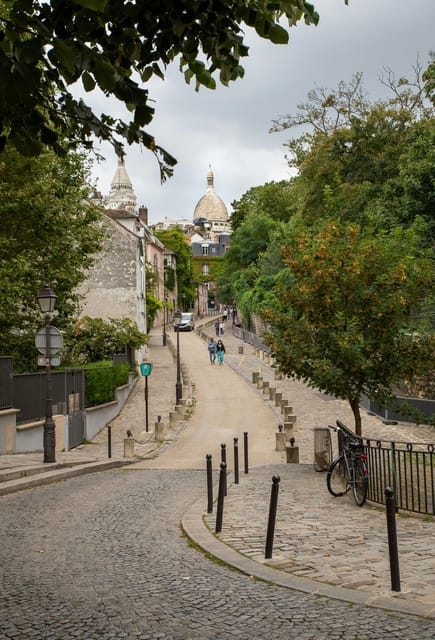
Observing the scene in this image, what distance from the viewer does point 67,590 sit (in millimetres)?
6469

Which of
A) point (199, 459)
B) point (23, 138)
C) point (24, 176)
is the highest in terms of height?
point (24, 176)

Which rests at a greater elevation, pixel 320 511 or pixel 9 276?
pixel 9 276

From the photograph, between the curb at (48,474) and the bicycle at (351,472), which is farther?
the curb at (48,474)

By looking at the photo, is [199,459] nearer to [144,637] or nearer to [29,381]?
[29,381]

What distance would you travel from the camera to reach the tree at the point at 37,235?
23.2m

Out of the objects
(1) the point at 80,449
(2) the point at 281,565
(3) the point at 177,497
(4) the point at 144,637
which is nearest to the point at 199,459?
(1) the point at 80,449

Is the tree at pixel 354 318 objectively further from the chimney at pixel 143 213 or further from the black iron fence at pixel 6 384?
the chimney at pixel 143 213

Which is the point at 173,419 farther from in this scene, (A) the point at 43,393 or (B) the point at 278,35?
(B) the point at 278,35

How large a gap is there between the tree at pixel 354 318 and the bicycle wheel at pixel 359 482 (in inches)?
167

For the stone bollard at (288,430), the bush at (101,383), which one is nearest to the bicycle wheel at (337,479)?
the stone bollard at (288,430)

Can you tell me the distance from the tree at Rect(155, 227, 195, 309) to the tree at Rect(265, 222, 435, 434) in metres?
77.7

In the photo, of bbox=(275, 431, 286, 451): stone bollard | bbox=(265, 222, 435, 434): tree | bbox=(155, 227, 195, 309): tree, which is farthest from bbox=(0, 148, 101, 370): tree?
bbox=(155, 227, 195, 309): tree

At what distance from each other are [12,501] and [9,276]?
11.9 metres

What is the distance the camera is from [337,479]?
12312 mm
